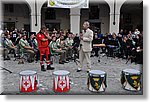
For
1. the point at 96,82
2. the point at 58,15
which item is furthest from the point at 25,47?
the point at 58,15

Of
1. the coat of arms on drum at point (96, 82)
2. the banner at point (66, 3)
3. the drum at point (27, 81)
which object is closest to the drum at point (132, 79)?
the coat of arms on drum at point (96, 82)

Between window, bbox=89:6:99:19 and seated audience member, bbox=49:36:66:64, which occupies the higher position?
window, bbox=89:6:99:19

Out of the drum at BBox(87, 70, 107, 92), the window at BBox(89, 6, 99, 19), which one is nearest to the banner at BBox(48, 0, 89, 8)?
the window at BBox(89, 6, 99, 19)

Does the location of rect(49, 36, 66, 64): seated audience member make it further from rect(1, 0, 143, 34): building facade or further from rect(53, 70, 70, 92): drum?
rect(1, 0, 143, 34): building facade

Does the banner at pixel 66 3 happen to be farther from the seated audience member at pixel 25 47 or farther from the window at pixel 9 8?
the window at pixel 9 8

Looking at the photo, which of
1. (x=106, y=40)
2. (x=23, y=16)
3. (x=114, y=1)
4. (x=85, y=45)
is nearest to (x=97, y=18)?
(x=114, y=1)

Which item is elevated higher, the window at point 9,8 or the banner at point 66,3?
the window at point 9,8

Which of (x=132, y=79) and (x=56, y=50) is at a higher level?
(x=56, y=50)

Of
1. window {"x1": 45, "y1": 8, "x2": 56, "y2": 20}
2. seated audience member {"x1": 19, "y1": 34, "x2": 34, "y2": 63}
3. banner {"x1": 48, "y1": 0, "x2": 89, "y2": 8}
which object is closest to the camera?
seated audience member {"x1": 19, "y1": 34, "x2": 34, "y2": 63}

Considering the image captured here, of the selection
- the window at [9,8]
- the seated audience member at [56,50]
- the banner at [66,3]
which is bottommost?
the seated audience member at [56,50]

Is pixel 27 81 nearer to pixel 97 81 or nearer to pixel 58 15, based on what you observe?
pixel 97 81

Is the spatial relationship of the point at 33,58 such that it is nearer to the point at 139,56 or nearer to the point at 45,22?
the point at 139,56

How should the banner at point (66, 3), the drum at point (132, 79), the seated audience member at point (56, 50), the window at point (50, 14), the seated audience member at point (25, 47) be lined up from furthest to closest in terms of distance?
1. the window at point (50, 14)
2. the banner at point (66, 3)
3. the seated audience member at point (56, 50)
4. the seated audience member at point (25, 47)
5. the drum at point (132, 79)

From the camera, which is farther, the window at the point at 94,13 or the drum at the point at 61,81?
the window at the point at 94,13
